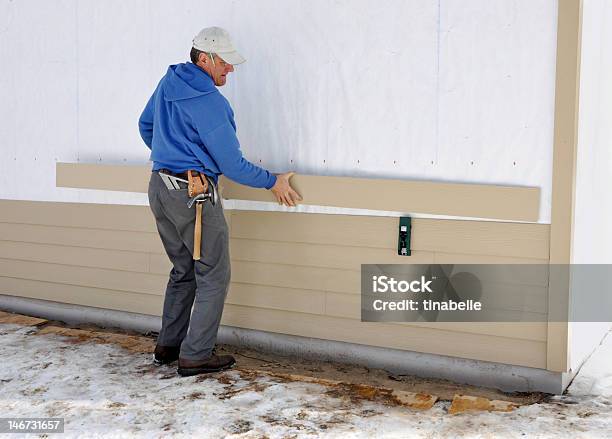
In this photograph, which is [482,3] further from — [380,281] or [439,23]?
[380,281]

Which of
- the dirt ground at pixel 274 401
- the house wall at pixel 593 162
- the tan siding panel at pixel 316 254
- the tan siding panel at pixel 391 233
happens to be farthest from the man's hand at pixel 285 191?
the house wall at pixel 593 162

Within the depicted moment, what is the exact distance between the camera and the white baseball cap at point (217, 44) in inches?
159

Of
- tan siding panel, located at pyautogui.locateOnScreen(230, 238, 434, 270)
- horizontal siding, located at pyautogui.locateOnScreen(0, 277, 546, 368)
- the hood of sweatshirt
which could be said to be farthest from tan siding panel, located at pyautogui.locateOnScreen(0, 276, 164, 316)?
the hood of sweatshirt

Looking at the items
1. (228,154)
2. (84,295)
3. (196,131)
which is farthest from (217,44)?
(84,295)

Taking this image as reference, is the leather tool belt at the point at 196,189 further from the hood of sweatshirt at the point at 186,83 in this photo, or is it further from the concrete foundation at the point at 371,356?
the concrete foundation at the point at 371,356

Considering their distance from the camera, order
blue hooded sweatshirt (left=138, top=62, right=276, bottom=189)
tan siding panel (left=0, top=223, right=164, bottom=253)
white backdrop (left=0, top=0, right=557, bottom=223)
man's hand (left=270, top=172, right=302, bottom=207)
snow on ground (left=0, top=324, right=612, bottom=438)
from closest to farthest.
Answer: snow on ground (left=0, top=324, right=612, bottom=438) → white backdrop (left=0, top=0, right=557, bottom=223) → blue hooded sweatshirt (left=138, top=62, right=276, bottom=189) → man's hand (left=270, top=172, right=302, bottom=207) → tan siding panel (left=0, top=223, right=164, bottom=253)

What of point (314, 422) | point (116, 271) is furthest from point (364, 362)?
point (116, 271)

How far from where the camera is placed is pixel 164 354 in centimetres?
440

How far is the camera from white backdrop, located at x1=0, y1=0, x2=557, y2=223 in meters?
3.77

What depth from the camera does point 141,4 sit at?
15.8 feet

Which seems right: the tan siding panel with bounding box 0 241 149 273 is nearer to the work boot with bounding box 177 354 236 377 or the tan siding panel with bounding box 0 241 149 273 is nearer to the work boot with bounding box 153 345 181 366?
the work boot with bounding box 153 345 181 366

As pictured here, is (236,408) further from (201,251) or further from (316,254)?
(316,254)

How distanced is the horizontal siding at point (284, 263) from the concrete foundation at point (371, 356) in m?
0.04

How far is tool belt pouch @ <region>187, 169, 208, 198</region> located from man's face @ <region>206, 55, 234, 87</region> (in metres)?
0.51
